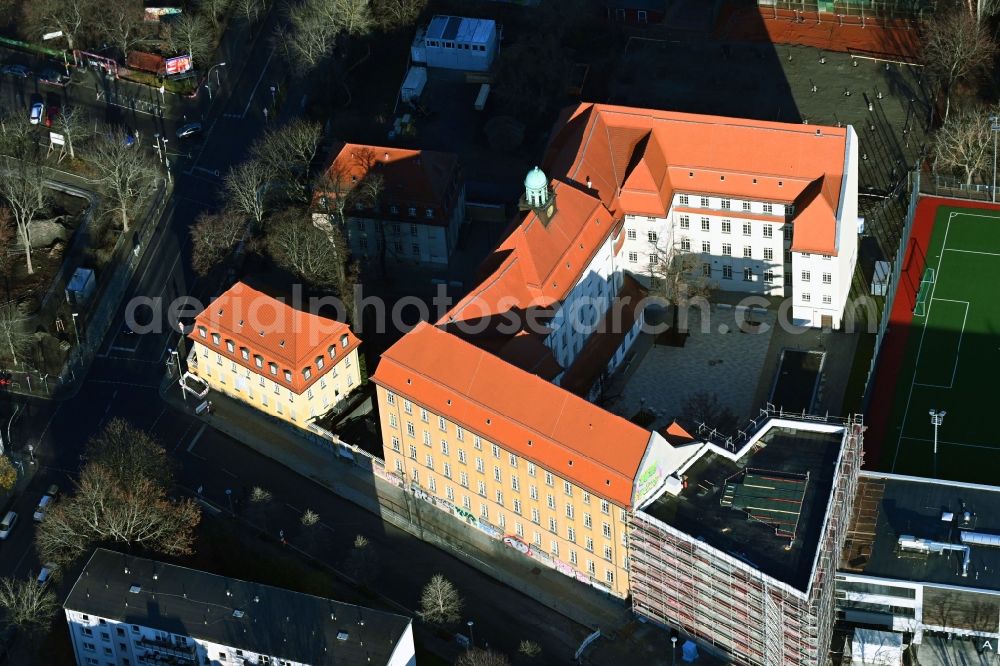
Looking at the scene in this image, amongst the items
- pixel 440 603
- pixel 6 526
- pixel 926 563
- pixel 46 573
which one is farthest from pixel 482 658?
pixel 6 526

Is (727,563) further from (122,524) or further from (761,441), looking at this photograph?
(122,524)

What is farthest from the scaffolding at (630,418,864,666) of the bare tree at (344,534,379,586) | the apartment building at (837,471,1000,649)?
the bare tree at (344,534,379,586)

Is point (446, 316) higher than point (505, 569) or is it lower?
A: higher

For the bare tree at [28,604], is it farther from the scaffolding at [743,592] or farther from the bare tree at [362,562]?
the scaffolding at [743,592]

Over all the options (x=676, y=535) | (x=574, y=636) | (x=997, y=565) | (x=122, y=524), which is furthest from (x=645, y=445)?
(x=122, y=524)

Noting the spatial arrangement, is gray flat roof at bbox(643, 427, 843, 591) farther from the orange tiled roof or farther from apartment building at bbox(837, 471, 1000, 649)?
apartment building at bbox(837, 471, 1000, 649)

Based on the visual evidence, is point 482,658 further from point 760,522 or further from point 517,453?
point 760,522
